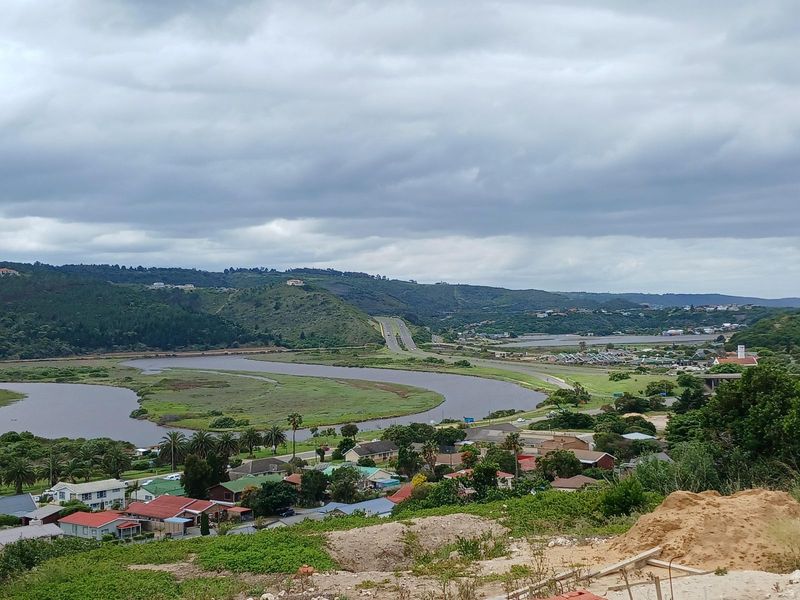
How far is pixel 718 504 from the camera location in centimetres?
1078

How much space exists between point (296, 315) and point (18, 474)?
12844 centimetres

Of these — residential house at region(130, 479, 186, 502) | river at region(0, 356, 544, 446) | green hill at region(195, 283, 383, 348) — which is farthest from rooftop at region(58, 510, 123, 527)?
green hill at region(195, 283, 383, 348)

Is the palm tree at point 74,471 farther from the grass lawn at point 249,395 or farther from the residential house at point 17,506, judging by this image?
the grass lawn at point 249,395

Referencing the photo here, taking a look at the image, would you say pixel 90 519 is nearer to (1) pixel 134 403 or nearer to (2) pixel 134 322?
(1) pixel 134 403

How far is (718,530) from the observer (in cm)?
999

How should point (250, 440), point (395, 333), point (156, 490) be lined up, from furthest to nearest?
point (395, 333) → point (250, 440) → point (156, 490)

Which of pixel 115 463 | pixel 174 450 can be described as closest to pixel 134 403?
pixel 174 450

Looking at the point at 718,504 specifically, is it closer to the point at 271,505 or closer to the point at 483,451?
the point at 271,505

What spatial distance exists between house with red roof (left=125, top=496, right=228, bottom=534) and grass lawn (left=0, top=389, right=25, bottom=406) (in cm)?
5034

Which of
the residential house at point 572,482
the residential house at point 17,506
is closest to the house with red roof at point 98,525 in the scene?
the residential house at point 17,506

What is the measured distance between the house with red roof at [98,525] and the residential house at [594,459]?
2218 centimetres

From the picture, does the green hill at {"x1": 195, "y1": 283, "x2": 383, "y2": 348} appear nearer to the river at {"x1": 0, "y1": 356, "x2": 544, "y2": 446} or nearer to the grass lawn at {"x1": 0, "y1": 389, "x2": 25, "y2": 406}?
the river at {"x1": 0, "y1": 356, "x2": 544, "y2": 446}

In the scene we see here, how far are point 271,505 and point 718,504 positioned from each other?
23838mm

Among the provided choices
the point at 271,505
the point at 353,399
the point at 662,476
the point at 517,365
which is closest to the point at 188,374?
the point at 353,399
